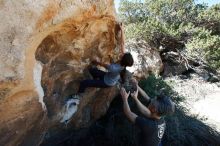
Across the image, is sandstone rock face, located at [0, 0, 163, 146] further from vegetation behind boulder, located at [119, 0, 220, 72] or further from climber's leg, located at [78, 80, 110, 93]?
vegetation behind boulder, located at [119, 0, 220, 72]

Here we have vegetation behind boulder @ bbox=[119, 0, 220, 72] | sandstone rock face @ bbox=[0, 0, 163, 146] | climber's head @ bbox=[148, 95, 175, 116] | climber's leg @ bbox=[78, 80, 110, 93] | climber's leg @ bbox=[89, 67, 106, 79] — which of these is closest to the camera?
sandstone rock face @ bbox=[0, 0, 163, 146]

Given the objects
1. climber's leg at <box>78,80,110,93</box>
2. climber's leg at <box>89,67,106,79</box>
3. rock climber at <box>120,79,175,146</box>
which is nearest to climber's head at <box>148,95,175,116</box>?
rock climber at <box>120,79,175,146</box>

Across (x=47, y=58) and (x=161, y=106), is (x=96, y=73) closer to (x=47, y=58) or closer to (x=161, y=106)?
(x=47, y=58)

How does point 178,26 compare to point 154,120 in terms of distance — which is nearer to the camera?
point 154,120

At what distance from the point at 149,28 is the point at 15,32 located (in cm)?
742

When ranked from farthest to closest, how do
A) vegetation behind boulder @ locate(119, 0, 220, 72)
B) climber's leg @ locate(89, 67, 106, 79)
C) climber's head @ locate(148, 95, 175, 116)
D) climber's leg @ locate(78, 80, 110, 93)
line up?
vegetation behind boulder @ locate(119, 0, 220, 72) → climber's leg @ locate(89, 67, 106, 79) → climber's leg @ locate(78, 80, 110, 93) → climber's head @ locate(148, 95, 175, 116)

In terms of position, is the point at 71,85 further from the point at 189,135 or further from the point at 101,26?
the point at 189,135

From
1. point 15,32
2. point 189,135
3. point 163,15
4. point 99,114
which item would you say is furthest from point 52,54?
point 163,15

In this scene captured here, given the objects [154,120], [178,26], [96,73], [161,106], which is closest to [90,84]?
[96,73]

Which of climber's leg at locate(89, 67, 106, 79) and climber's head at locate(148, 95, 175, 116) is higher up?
climber's leg at locate(89, 67, 106, 79)

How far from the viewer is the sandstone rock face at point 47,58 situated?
410 cm

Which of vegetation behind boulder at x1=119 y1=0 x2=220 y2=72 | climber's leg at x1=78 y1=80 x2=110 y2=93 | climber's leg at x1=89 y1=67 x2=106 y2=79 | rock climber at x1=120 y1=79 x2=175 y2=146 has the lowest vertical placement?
rock climber at x1=120 y1=79 x2=175 y2=146

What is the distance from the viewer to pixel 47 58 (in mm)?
5188

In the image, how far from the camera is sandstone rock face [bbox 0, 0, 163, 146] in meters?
4.10
